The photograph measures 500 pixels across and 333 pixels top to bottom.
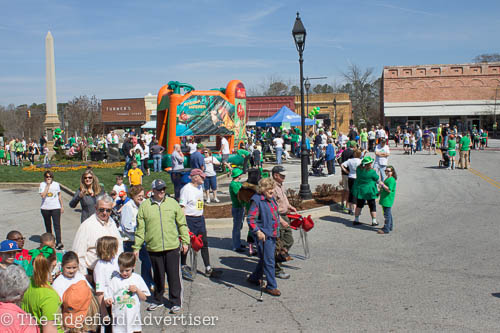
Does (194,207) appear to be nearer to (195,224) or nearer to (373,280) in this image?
(195,224)

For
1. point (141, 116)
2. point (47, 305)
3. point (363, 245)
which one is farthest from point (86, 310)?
point (141, 116)

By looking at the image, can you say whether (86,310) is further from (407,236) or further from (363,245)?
(407,236)

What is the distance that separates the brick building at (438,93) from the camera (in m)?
54.7

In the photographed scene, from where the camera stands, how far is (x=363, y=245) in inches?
353

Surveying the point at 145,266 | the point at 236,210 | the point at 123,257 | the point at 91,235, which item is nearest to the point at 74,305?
the point at 123,257

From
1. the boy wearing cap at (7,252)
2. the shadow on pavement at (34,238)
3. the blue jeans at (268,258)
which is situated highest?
the boy wearing cap at (7,252)

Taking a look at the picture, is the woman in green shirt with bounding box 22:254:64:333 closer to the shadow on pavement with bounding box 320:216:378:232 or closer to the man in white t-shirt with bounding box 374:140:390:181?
the shadow on pavement with bounding box 320:216:378:232

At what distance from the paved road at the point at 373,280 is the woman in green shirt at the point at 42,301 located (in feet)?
5.67

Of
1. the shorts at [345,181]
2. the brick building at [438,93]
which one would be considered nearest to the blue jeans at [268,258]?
the shorts at [345,181]

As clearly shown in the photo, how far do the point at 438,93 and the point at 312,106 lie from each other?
16454 millimetres

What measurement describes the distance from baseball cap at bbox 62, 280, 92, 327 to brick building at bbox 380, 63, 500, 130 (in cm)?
5496

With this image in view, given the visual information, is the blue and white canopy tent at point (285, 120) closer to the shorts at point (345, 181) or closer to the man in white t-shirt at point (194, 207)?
the shorts at point (345, 181)

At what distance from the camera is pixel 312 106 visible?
56500mm

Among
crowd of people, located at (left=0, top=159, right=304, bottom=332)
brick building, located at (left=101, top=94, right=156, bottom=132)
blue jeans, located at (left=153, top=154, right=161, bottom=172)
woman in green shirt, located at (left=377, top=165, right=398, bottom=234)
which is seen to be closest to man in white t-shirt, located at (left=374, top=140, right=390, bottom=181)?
woman in green shirt, located at (left=377, top=165, right=398, bottom=234)
